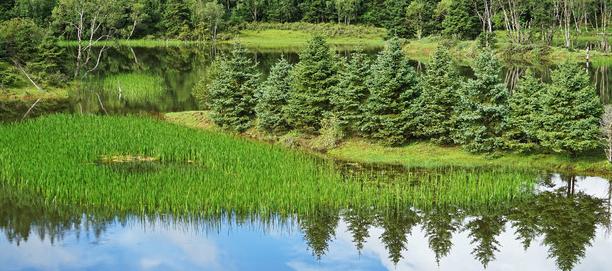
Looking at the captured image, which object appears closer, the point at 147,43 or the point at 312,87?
the point at 312,87

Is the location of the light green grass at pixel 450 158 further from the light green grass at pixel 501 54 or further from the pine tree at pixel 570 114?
the light green grass at pixel 501 54

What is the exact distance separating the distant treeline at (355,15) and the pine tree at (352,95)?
171 feet

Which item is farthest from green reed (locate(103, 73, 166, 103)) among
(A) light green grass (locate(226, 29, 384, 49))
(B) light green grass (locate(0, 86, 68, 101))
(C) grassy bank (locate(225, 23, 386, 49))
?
(C) grassy bank (locate(225, 23, 386, 49))

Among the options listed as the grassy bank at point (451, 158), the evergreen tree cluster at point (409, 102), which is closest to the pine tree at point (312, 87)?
the evergreen tree cluster at point (409, 102)

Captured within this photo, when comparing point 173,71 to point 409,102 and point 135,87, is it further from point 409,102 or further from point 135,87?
point 409,102

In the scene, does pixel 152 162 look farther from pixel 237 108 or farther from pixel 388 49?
pixel 388 49

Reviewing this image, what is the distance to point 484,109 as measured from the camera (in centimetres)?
3447

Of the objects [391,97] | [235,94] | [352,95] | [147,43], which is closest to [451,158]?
[391,97]

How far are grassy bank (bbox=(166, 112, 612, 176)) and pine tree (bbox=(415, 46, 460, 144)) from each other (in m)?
0.90

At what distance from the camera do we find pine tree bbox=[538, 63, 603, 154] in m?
32.2

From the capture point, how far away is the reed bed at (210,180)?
26.3m

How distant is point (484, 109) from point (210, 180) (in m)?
14.9


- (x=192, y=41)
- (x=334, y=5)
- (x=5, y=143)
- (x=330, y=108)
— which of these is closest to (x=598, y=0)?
(x=334, y=5)

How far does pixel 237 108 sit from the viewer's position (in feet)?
143
